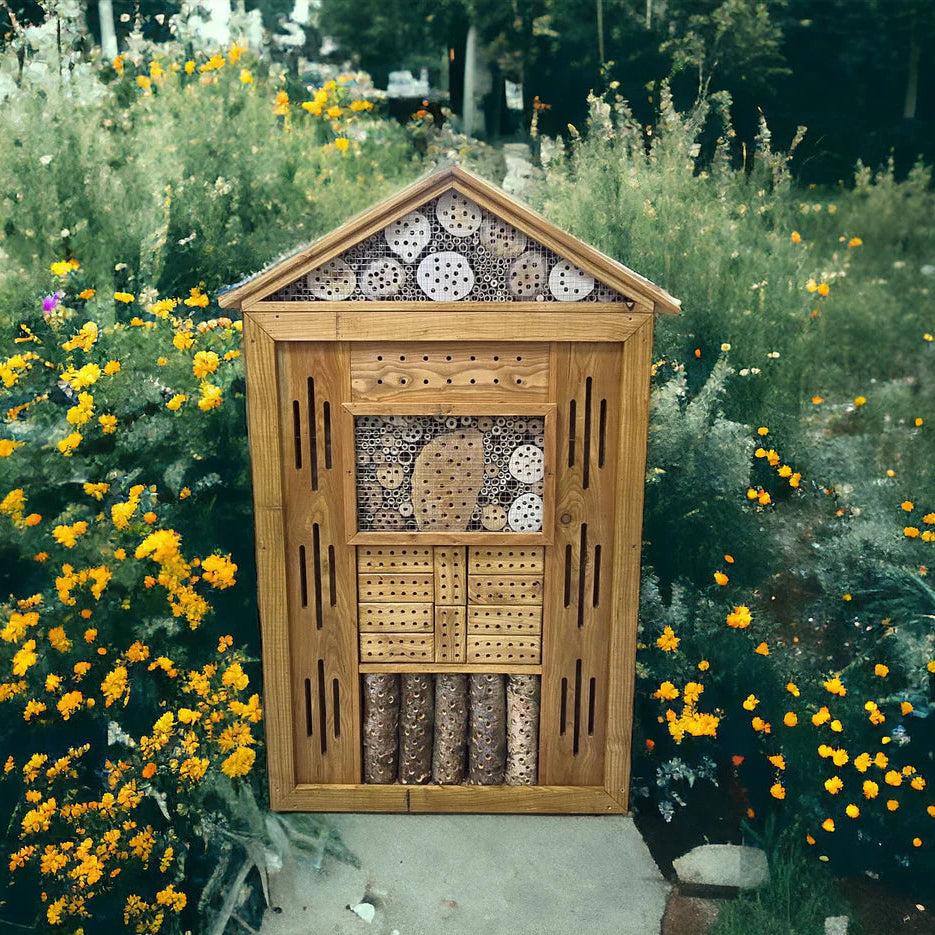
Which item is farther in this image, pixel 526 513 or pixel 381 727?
pixel 381 727

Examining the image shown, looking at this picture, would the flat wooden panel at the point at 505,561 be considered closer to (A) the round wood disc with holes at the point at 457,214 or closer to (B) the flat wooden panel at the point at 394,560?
(B) the flat wooden panel at the point at 394,560

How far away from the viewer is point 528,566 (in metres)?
2.54

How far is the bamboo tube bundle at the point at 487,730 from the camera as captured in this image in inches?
105

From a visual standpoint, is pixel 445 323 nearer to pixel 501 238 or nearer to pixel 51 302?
pixel 501 238

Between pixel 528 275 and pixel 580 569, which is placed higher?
pixel 528 275

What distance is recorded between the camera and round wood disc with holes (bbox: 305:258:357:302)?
2.23 meters

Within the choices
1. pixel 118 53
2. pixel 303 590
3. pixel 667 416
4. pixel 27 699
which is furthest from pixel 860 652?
pixel 118 53

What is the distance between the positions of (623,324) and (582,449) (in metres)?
0.34

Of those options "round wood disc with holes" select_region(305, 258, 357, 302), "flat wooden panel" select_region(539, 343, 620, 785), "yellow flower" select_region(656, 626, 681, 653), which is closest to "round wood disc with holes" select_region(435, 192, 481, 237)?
"round wood disc with holes" select_region(305, 258, 357, 302)

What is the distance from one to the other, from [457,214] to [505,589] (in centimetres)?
100

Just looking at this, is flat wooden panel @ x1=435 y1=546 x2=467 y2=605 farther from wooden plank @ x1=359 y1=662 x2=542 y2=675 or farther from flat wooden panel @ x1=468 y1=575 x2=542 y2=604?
wooden plank @ x1=359 y1=662 x2=542 y2=675

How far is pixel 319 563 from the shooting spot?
8.26 ft

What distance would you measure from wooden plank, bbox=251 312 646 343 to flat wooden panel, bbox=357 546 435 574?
587mm

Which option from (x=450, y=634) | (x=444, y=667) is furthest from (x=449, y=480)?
(x=444, y=667)
